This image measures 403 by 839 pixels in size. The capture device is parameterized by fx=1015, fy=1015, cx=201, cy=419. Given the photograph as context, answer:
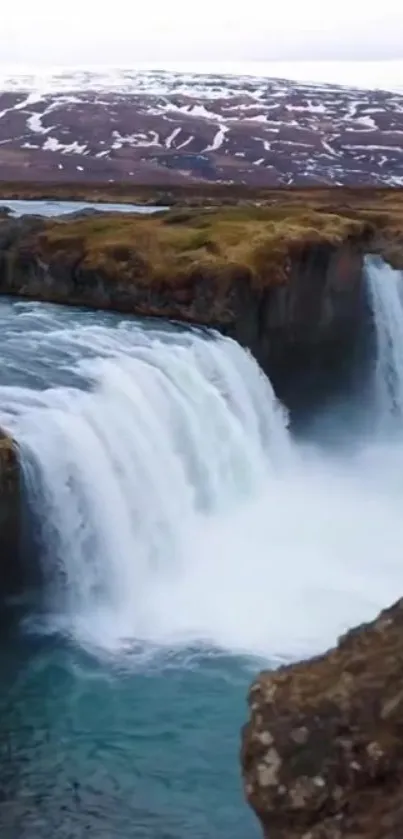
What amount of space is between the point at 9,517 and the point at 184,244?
12786mm

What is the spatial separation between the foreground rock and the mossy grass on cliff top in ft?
58.5

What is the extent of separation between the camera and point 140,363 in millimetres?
19141

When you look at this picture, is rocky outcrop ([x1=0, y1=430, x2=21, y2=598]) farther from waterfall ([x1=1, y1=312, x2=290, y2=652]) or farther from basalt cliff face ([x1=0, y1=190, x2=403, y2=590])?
basalt cliff face ([x1=0, y1=190, x2=403, y2=590])

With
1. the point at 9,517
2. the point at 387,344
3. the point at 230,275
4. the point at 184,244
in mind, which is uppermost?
the point at 184,244

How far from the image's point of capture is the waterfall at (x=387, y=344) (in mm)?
28953

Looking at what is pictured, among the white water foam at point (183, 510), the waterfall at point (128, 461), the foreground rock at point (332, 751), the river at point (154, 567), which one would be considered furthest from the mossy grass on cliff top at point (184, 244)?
the foreground rock at point (332, 751)

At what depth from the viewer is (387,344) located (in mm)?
29188

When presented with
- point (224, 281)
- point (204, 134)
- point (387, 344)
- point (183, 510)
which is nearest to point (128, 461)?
point (183, 510)

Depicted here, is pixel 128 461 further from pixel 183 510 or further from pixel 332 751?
pixel 332 751

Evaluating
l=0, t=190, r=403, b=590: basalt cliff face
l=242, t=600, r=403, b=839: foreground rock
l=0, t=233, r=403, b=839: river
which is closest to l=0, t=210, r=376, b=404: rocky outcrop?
l=0, t=190, r=403, b=590: basalt cliff face

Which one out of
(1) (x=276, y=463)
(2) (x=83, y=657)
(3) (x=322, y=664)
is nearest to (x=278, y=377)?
(1) (x=276, y=463)

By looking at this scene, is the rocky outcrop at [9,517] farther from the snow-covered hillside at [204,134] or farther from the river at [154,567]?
the snow-covered hillside at [204,134]

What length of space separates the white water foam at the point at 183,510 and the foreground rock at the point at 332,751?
8.30m

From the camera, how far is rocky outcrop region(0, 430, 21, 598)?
14.3 m
